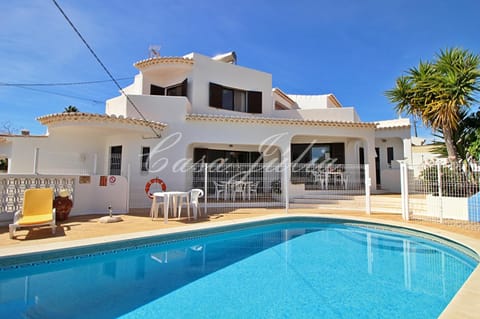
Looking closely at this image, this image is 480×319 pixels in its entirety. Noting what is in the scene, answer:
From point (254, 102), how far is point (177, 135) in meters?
6.35

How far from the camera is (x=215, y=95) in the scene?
53.0ft

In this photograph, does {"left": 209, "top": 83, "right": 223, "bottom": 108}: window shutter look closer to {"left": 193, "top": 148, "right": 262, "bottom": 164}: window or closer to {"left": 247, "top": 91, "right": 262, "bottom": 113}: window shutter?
{"left": 247, "top": 91, "right": 262, "bottom": 113}: window shutter

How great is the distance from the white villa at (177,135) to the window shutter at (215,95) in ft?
0.21

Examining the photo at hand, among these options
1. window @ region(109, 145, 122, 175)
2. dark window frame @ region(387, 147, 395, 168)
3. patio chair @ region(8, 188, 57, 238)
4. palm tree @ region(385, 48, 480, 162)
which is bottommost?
patio chair @ region(8, 188, 57, 238)

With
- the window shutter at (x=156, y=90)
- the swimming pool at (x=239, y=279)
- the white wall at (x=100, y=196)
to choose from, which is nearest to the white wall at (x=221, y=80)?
the window shutter at (x=156, y=90)

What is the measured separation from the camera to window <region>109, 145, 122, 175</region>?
44.9ft

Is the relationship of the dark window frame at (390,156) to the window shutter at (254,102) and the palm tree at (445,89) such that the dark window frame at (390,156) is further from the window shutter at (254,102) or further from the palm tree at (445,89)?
the window shutter at (254,102)

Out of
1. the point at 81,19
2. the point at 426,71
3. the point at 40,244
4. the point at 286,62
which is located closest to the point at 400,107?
the point at 426,71

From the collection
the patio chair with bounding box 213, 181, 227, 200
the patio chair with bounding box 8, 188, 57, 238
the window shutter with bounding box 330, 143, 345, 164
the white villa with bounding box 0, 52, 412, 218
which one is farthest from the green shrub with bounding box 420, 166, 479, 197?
the patio chair with bounding box 8, 188, 57, 238

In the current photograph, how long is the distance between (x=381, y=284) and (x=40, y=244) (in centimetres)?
764

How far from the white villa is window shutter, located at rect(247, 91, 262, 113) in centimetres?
7

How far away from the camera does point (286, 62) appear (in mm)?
18719

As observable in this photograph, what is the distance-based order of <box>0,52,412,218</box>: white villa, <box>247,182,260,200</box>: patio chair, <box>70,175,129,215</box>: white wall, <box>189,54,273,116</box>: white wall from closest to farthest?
1. <box>70,175,129,215</box>: white wall
2. <box>0,52,412,218</box>: white villa
3. <box>247,182,260,200</box>: patio chair
4. <box>189,54,273,116</box>: white wall

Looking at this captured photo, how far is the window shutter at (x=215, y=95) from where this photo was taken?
16000mm
